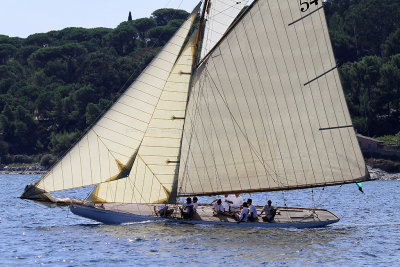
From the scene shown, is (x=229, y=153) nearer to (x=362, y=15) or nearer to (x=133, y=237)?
(x=133, y=237)

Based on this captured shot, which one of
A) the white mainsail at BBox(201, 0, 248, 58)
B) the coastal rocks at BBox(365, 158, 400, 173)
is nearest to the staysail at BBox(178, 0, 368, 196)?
the white mainsail at BBox(201, 0, 248, 58)

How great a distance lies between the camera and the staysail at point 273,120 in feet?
129

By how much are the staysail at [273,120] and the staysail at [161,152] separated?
2.01 feet

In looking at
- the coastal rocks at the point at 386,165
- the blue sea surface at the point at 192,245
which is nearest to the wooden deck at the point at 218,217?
the blue sea surface at the point at 192,245

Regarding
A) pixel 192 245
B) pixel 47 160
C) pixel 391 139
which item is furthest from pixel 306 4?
pixel 47 160

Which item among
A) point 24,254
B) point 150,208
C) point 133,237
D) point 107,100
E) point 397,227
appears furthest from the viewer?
point 107,100

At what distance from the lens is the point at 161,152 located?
39.3 metres

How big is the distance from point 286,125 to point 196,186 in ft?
17.6

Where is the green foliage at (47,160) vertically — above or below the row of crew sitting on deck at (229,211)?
above

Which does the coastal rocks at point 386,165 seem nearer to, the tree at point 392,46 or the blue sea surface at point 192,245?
the tree at point 392,46

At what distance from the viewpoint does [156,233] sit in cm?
3850

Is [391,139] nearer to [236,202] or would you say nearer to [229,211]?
[236,202]

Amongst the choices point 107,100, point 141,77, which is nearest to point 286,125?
point 141,77

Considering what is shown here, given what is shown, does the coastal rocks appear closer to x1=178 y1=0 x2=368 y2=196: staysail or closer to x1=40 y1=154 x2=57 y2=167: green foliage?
x1=40 y1=154 x2=57 y2=167: green foliage
